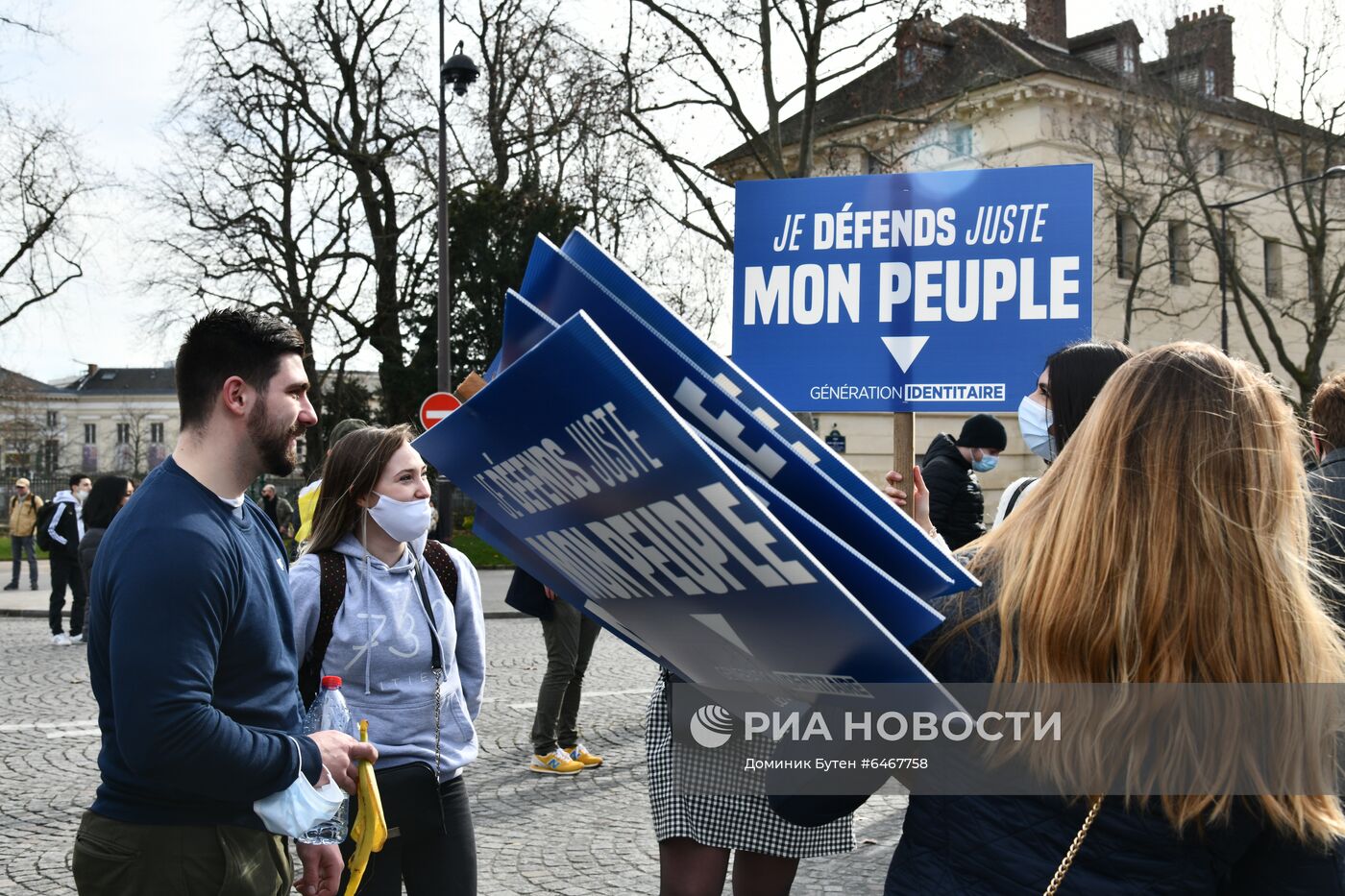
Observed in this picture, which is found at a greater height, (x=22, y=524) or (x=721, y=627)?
(x=721, y=627)

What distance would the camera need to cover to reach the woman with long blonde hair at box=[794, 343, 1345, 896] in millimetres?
1477

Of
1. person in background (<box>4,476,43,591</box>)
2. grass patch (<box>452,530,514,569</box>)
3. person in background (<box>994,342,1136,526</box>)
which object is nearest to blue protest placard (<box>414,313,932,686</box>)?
person in background (<box>994,342,1136,526</box>)

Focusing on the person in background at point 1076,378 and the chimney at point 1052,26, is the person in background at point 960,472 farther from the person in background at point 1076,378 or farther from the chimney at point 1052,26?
the chimney at point 1052,26

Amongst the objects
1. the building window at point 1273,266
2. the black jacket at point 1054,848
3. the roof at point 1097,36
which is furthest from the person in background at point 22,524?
the building window at point 1273,266

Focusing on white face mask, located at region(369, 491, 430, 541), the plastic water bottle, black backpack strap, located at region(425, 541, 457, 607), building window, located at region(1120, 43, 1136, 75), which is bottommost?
the plastic water bottle

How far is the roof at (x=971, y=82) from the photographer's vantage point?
69.8ft

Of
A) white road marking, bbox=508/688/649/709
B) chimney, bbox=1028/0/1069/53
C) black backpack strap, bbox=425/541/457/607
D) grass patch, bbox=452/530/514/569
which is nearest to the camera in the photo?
black backpack strap, bbox=425/541/457/607

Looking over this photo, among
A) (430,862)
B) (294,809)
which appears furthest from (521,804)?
(294,809)

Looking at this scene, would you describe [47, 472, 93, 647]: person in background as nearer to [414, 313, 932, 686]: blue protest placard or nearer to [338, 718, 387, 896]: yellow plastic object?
[338, 718, 387, 896]: yellow plastic object

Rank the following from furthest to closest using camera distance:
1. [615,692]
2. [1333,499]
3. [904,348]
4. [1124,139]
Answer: [1124,139]
[615,692]
[904,348]
[1333,499]

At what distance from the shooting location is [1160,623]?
4.83 ft

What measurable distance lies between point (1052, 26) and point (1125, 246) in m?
8.49

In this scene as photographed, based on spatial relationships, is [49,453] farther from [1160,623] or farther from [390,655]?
[1160,623]

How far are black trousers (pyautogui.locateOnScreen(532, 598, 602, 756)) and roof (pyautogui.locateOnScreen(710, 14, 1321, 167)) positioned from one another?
1569 cm
